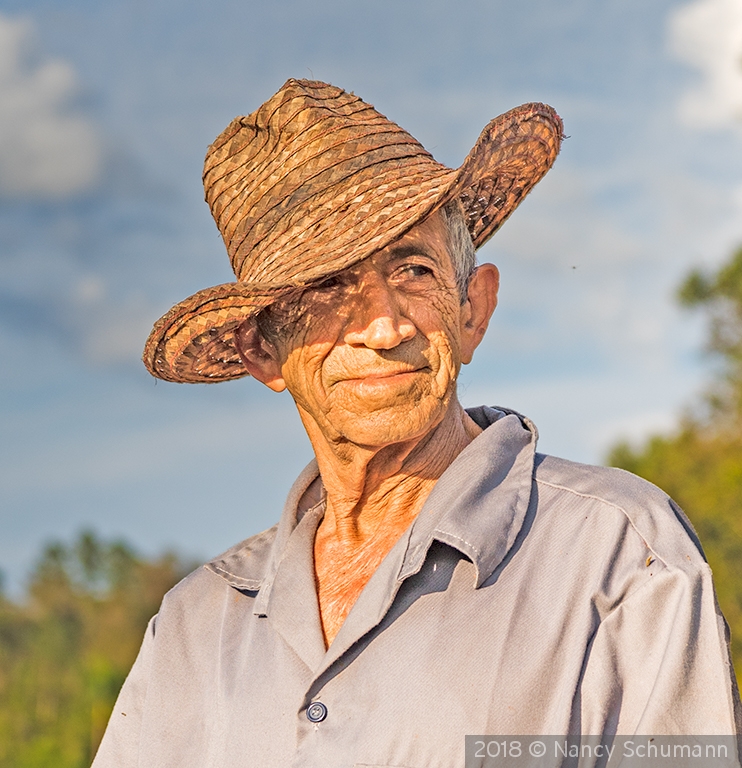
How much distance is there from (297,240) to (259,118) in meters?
0.36

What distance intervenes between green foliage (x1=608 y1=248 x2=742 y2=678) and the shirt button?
1846cm

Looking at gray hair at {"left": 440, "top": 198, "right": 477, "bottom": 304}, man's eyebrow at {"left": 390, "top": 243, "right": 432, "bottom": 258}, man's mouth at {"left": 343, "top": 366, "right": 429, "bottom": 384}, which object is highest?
gray hair at {"left": 440, "top": 198, "right": 477, "bottom": 304}

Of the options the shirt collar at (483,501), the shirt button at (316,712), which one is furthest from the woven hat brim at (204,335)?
the shirt button at (316,712)

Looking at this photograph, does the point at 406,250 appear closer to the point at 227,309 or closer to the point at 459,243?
the point at 459,243

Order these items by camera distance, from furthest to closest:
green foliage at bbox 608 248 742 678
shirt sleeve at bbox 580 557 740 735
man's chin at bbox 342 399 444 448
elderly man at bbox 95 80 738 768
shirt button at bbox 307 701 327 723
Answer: green foliage at bbox 608 248 742 678 < man's chin at bbox 342 399 444 448 < shirt button at bbox 307 701 327 723 < elderly man at bbox 95 80 738 768 < shirt sleeve at bbox 580 557 740 735

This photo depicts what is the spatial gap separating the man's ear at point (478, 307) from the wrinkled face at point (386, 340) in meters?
0.12

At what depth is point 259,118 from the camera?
9.79 ft

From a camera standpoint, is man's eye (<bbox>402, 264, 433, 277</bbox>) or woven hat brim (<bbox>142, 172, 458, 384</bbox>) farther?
man's eye (<bbox>402, 264, 433, 277</bbox>)

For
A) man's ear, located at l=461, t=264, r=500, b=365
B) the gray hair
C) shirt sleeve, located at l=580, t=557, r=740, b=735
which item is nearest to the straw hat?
the gray hair

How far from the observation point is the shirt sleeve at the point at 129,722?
315 cm

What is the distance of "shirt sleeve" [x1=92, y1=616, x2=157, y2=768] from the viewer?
3.15 metres

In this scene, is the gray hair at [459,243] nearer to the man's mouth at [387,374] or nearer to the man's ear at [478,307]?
the man's ear at [478,307]

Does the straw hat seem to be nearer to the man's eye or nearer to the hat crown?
the hat crown

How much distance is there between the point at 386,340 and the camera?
2.71 metres
